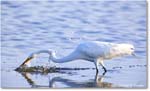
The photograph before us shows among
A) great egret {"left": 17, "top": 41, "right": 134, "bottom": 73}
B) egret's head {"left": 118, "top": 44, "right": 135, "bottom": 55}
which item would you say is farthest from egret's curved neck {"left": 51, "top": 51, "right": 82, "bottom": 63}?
egret's head {"left": 118, "top": 44, "right": 135, "bottom": 55}

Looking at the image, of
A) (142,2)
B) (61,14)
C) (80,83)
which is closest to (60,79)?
(80,83)

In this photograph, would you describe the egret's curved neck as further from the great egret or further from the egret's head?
the egret's head

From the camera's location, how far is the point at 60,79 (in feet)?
→ 11.3

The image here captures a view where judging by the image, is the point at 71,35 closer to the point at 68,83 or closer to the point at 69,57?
the point at 69,57

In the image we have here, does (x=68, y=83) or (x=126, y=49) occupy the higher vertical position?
(x=126, y=49)

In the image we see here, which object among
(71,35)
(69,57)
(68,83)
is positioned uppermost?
(71,35)

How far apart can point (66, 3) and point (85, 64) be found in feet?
1.08

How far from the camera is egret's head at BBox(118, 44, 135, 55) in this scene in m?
3.40

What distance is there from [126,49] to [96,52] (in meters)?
0.15

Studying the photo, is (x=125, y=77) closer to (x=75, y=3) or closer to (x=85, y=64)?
(x=85, y=64)

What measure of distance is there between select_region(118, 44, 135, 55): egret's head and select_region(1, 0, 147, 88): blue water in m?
0.03

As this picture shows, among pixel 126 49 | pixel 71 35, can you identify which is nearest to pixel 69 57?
pixel 71 35

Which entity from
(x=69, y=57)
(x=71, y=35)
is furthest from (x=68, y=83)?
(x=71, y=35)

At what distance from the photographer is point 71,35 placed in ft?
11.2
